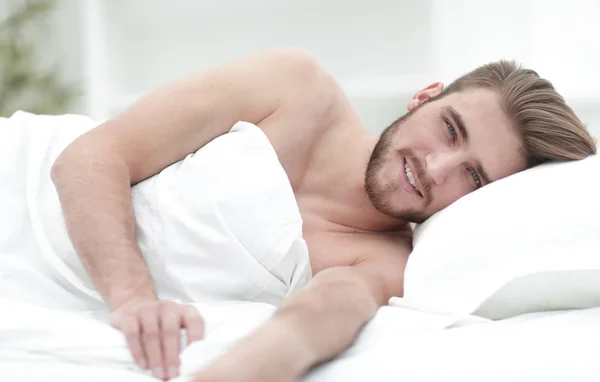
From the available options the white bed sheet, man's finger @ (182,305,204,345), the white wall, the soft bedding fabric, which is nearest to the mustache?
the soft bedding fabric

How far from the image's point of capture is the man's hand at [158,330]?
2.29ft

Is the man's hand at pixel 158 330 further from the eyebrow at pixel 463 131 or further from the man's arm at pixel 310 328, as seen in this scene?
the eyebrow at pixel 463 131

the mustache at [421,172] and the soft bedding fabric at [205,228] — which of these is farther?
the mustache at [421,172]

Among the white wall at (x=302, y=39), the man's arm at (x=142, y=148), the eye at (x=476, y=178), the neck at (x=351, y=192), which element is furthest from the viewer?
the white wall at (x=302, y=39)

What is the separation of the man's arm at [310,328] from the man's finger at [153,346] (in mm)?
106

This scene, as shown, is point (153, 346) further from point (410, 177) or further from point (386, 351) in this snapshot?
point (410, 177)

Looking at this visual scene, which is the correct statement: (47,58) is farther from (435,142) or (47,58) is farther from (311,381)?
(311,381)

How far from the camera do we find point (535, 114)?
1.16 meters

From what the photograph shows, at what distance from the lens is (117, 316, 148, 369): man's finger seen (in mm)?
708

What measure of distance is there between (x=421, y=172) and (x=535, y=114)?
226mm

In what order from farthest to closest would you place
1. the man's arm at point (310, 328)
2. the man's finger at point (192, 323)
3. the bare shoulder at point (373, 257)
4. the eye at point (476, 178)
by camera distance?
the eye at point (476, 178) < the bare shoulder at point (373, 257) < the man's finger at point (192, 323) < the man's arm at point (310, 328)

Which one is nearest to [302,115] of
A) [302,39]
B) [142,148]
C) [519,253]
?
[142,148]

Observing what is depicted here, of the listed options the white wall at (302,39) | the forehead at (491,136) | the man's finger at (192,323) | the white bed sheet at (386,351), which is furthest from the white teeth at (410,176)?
the white wall at (302,39)

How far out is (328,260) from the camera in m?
1.16
